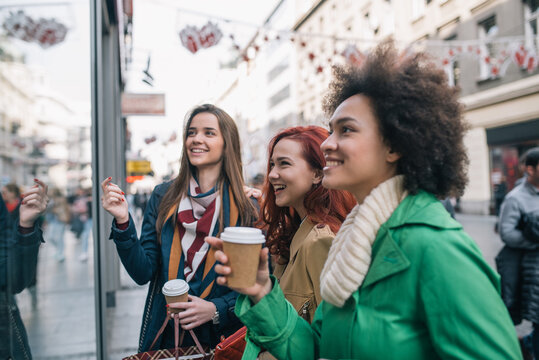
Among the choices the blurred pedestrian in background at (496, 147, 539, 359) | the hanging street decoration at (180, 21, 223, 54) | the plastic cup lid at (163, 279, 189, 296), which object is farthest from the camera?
the hanging street decoration at (180, 21, 223, 54)

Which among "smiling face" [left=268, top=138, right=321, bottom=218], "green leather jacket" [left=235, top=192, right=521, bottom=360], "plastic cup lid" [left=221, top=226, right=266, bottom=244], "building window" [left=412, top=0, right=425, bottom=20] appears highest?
"building window" [left=412, top=0, right=425, bottom=20]

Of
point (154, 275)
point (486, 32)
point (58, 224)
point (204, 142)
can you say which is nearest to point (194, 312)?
point (154, 275)

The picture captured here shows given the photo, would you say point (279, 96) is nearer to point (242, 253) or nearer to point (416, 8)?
point (416, 8)

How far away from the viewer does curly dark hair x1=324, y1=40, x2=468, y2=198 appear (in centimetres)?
122

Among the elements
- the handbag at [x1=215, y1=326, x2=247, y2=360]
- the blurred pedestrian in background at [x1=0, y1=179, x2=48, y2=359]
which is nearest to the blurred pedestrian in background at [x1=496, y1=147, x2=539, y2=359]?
the handbag at [x1=215, y1=326, x2=247, y2=360]

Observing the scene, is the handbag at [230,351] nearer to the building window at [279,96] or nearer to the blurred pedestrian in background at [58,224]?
the blurred pedestrian in background at [58,224]

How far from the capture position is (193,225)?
2219mm

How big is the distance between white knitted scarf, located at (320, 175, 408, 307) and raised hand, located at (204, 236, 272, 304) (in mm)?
206

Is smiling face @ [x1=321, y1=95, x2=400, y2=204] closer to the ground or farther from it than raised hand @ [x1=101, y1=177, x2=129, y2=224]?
farther from it

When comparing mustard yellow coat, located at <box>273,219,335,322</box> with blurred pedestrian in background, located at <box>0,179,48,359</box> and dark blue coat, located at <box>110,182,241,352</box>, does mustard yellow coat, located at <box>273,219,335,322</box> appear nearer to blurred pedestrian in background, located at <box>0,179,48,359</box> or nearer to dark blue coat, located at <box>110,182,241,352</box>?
dark blue coat, located at <box>110,182,241,352</box>

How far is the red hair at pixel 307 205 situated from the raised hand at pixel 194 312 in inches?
19.0

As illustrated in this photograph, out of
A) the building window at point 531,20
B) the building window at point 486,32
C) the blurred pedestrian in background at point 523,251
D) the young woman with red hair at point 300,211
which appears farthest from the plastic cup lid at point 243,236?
the building window at point 486,32

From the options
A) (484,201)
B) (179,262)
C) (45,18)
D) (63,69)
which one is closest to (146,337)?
(179,262)

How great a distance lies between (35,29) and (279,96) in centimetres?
4039
